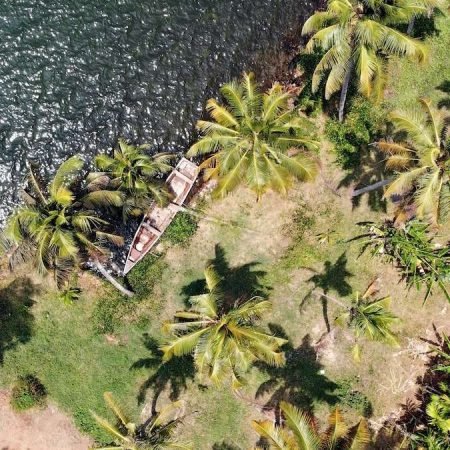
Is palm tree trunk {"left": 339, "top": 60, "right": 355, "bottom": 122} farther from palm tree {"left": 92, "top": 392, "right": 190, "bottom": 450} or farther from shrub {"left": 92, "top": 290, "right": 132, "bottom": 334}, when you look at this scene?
palm tree {"left": 92, "top": 392, "right": 190, "bottom": 450}

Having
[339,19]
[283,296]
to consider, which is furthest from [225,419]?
[339,19]

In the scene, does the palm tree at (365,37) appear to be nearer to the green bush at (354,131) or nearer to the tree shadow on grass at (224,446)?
the green bush at (354,131)

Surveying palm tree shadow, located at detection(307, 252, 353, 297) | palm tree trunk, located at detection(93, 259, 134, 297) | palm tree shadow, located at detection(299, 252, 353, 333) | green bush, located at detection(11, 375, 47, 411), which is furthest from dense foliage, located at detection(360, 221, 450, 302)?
green bush, located at detection(11, 375, 47, 411)

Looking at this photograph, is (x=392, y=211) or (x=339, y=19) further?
(x=392, y=211)

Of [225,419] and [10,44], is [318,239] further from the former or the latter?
[10,44]

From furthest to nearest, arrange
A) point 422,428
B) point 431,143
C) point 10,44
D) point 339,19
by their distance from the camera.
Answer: point 10,44 < point 422,428 < point 339,19 < point 431,143

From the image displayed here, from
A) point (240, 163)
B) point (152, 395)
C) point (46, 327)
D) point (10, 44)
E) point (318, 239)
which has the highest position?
point (10, 44)

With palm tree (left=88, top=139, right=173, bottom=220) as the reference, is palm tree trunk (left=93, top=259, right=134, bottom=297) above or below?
below
